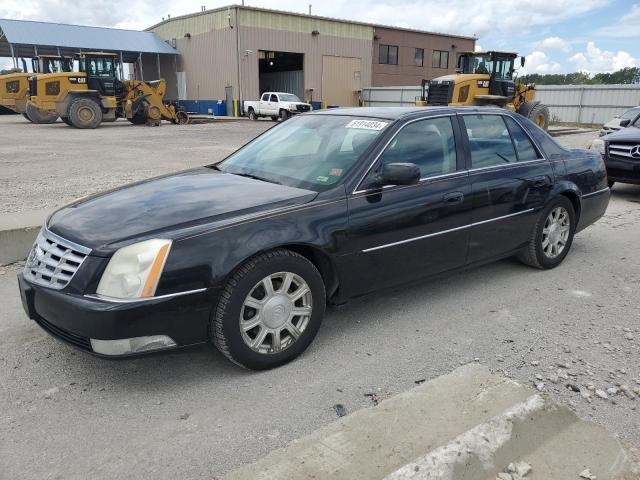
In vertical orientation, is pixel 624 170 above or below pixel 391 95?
below

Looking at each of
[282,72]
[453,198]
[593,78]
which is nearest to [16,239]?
[453,198]

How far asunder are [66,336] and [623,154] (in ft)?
28.7

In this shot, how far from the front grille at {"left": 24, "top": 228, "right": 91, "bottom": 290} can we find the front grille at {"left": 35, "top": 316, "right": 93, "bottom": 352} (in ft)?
0.77

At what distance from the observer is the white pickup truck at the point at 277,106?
31297 millimetres

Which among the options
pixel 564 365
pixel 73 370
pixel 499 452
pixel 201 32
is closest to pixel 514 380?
pixel 564 365

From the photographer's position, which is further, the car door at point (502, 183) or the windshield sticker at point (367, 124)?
the car door at point (502, 183)

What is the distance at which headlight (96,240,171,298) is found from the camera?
2793mm

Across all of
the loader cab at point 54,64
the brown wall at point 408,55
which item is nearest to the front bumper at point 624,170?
the loader cab at point 54,64

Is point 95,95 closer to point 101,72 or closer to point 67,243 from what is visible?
point 101,72

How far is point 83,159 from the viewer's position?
13.3 metres

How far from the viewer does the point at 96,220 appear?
319 centimetres

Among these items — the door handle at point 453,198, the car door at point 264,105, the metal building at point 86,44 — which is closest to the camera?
the door handle at point 453,198

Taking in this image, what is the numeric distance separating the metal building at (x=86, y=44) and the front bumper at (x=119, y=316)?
3696 cm

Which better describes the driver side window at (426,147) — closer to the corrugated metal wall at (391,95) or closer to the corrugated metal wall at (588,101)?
the corrugated metal wall at (588,101)
